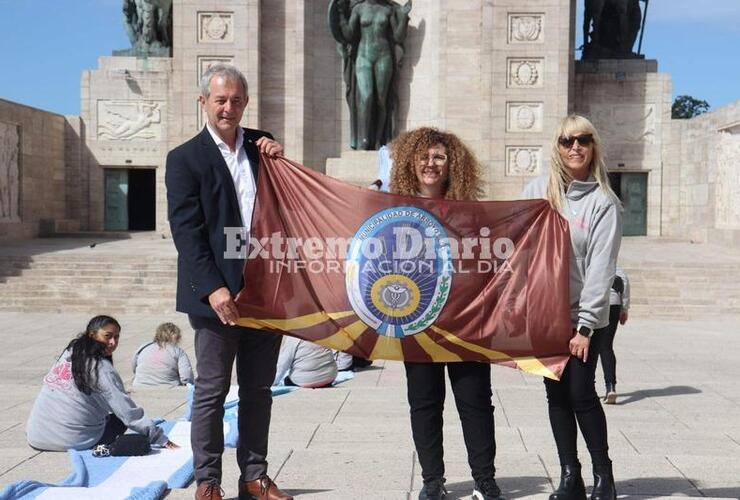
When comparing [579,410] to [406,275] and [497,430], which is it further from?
[497,430]

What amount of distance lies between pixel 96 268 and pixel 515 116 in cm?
1092

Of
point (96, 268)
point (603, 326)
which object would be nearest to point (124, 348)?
point (96, 268)

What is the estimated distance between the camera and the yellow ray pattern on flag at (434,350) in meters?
4.34

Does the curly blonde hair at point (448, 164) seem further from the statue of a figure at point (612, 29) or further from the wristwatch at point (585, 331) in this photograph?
the statue of a figure at point (612, 29)

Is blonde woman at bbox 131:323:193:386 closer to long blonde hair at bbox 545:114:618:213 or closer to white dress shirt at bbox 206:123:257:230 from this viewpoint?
white dress shirt at bbox 206:123:257:230

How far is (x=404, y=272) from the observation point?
445 centimetres

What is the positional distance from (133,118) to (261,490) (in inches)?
843

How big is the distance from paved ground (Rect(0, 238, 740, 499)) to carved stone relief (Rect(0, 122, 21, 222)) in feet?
33.5

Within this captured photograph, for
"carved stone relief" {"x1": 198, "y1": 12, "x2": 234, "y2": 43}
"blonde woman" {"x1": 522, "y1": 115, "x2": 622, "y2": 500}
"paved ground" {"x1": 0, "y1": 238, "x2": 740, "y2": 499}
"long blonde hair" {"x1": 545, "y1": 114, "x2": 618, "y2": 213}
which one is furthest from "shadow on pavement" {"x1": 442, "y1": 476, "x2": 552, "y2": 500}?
"carved stone relief" {"x1": 198, "y1": 12, "x2": 234, "y2": 43}

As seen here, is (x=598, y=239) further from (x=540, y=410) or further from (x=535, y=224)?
(x=540, y=410)

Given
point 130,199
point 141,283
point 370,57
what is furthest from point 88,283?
point 370,57

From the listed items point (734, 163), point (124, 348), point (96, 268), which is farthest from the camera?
point (734, 163)

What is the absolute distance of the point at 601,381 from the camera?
894 centimetres

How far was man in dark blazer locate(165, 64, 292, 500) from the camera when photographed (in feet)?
13.7
